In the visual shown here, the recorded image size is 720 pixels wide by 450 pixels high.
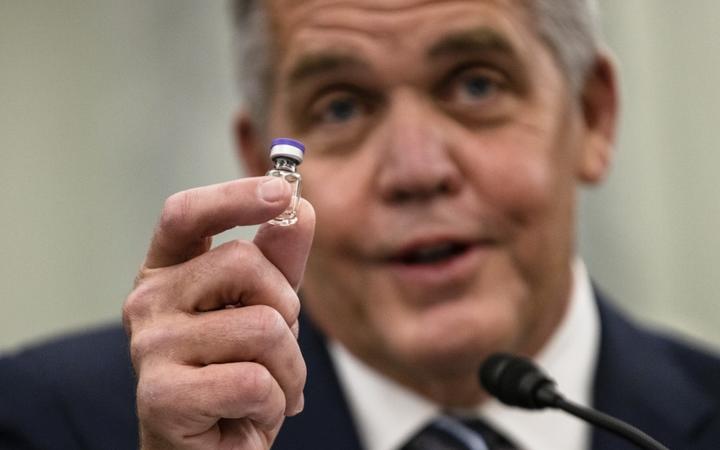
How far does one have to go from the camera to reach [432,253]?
154cm

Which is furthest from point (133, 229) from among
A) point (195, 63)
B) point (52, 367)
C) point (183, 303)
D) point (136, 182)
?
point (183, 303)

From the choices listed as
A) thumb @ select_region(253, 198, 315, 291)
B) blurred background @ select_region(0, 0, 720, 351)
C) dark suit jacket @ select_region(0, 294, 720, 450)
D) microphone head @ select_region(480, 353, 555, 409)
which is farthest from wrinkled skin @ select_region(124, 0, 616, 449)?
blurred background @ select_region(0, 0, 720, 351)

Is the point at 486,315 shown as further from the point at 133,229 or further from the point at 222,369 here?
the point at 133,229

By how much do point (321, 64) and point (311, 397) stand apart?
0.52 meters

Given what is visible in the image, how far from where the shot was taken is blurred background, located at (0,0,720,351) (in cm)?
313

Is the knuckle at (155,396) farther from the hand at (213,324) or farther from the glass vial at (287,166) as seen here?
the glass vial at (287,166)

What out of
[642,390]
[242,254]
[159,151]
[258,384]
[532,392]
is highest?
[242,254]

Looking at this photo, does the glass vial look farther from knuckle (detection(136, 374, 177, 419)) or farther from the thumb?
knuckle (detection(136, 374, 177, 419))

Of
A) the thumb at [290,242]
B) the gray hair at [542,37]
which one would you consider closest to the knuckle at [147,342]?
the thumb at [290,242]

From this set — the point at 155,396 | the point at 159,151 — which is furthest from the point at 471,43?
the point at 159,151

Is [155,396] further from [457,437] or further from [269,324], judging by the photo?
[457,437]

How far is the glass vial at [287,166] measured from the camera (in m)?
0.88

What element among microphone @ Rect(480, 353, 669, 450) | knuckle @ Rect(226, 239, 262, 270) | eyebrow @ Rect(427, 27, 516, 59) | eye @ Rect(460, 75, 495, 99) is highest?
eyebrow @ Rect(427, 27, 516, 59)

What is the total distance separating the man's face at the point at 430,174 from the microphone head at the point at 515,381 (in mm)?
347
